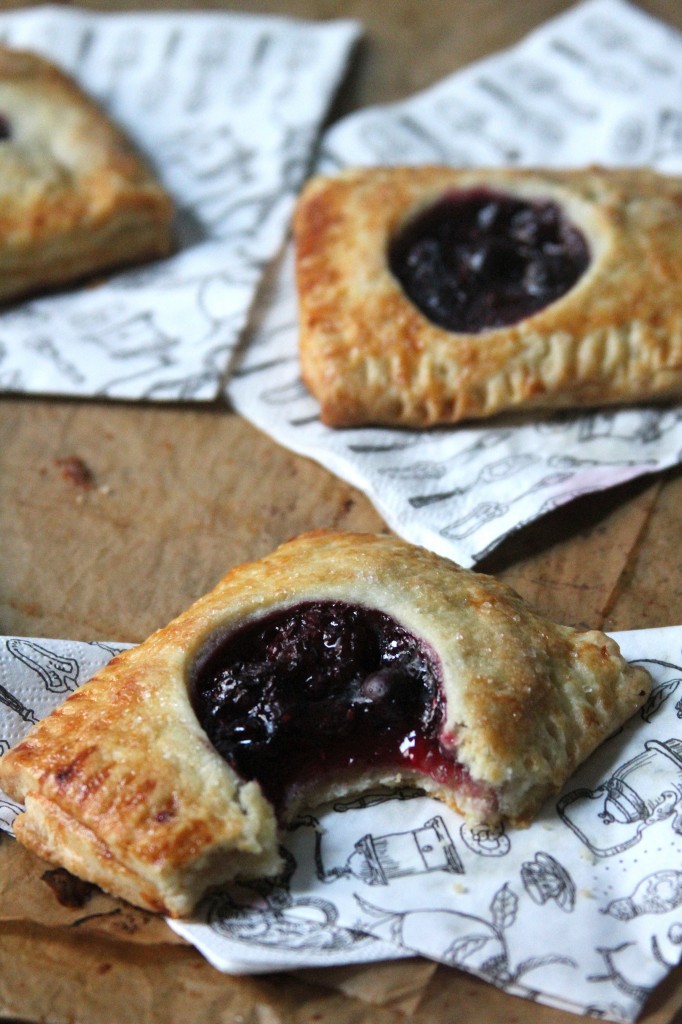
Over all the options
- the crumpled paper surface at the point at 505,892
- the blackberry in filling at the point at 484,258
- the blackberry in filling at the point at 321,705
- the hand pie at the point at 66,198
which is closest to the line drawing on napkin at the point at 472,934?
the crumpled paper surface at the point at 505,892

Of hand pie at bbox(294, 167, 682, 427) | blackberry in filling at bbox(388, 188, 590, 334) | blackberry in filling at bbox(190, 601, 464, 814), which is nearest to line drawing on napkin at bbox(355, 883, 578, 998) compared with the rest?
blackberry in filling at bbox(190, 601, 464, 814)

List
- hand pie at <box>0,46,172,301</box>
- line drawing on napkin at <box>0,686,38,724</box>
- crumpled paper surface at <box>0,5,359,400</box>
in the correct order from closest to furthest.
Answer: line drawing on napkin at <box>0,686,38,724</box> → crumpled paper surface at <box>0,5,359,400</box> → hand pie at <box>0,46,172,301</box>

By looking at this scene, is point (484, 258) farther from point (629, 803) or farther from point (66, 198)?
point (629, 803)

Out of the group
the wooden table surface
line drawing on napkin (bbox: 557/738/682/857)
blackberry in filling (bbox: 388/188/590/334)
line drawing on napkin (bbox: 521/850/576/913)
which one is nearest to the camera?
line drawing on napkin (bbox: 521/850/576/913)

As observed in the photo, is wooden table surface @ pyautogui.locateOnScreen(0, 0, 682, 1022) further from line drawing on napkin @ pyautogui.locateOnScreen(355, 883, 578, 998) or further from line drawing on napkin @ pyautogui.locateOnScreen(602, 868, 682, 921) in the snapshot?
line drawing on napkin @ pyautogui.locateOnScreen(355, 883, 578, 998)

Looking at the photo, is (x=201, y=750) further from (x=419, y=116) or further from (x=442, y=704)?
(x=419, y=116)

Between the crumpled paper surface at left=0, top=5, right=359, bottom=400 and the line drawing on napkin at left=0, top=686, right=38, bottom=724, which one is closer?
the line drawing on napkin at left=0, top=686, right=38, bottom=724

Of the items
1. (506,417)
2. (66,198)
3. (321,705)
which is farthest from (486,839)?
(66,198)
